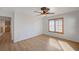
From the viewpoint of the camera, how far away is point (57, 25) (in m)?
1.73

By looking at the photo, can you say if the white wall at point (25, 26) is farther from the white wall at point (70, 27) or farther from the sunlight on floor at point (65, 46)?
the sunlight on floor at point (65, 46)

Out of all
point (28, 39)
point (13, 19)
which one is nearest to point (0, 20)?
point (13, 19)

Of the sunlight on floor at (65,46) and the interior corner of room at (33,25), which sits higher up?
the interior corner of room at (33,25)

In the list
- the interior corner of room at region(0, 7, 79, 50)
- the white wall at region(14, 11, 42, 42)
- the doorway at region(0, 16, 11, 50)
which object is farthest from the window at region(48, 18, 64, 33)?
the doorway at region(0, 16, 11, 50)

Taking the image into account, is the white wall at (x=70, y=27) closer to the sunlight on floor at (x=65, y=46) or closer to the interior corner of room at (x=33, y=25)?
the interior corner of room at (x=33, y=25)

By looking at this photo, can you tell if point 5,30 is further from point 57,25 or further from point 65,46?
point 65,46

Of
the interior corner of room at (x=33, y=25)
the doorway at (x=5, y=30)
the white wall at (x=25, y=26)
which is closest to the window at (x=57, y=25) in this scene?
the interior corner of room at (x=33, y=25)

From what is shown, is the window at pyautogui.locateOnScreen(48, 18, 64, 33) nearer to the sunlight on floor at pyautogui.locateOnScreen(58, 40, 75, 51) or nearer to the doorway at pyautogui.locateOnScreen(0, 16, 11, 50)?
the sunlight on floor at pyautogui.locateOnScreen(58, 40, 75, 51)

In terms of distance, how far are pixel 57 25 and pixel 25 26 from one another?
70cm

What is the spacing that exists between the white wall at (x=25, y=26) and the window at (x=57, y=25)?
9.8 inches

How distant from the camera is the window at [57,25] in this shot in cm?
170

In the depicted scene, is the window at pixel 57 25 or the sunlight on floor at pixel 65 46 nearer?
the sunlight on floor at pixel 65 46
